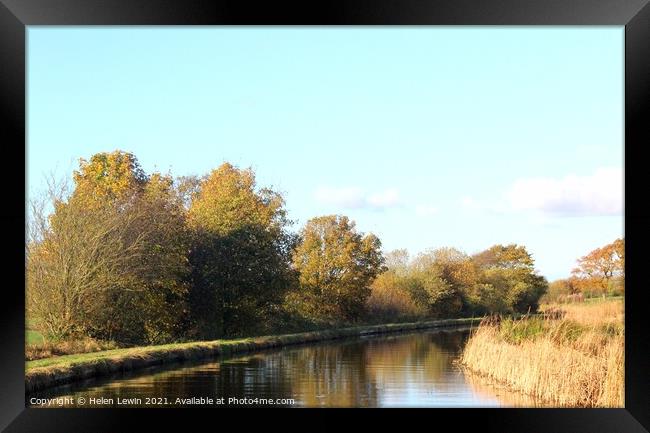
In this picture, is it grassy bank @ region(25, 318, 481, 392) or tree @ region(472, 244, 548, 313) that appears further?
tree @ region(472, 244, 548, 313)

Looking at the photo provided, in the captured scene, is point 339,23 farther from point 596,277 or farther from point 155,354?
point 596,277

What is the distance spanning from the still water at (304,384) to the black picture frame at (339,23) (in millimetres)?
2063

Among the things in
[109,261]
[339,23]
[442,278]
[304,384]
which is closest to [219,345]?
[109,261]

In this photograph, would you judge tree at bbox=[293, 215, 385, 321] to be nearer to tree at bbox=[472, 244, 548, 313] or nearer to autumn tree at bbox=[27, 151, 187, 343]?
tree at bbox=[472, 244, 548, 313]

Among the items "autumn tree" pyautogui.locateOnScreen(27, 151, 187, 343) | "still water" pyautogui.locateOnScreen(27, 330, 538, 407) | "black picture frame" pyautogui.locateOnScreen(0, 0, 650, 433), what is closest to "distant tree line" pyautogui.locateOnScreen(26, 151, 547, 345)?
"autumn tree" pyautogui.locateOnScreen(27, 151, 187, 343)

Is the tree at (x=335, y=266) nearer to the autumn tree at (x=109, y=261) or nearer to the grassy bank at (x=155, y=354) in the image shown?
the grassy bank at (x=155, y=354)

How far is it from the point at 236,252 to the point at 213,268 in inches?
23.1

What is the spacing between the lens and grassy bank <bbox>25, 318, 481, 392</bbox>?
31.8 feet

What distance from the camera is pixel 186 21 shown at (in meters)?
6.33

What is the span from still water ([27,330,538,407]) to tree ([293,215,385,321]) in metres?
2.54

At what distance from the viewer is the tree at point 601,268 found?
1334 centimetres

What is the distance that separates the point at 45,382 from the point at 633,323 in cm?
639

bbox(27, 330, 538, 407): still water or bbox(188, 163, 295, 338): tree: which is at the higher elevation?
bbox(188, 163, 295, 338): tree

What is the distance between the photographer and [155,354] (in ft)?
40.6
